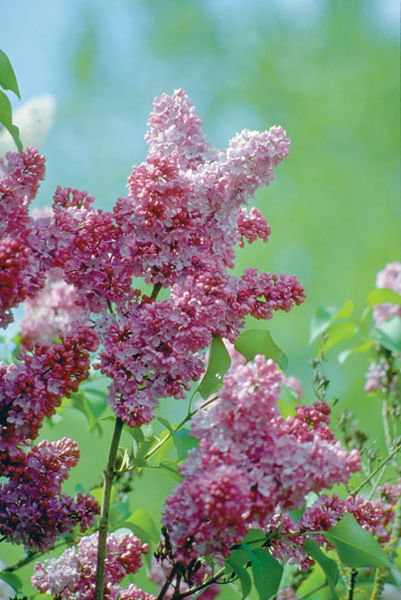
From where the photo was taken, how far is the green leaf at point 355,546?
63 cm

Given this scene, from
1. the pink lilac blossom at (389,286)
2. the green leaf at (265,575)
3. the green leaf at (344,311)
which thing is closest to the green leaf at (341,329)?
the green leaf at (344,311)

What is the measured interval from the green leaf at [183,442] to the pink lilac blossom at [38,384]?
0.11 meters

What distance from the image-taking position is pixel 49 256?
25.5 inches

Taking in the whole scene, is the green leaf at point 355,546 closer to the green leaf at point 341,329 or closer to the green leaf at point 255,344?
the green leaf at point 255,344

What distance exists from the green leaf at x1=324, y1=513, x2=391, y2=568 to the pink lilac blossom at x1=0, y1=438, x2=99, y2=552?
25 cm

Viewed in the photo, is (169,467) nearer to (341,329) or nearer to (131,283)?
(131,283)

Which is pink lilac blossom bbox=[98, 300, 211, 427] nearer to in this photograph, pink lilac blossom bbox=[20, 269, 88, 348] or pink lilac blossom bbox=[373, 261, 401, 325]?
pink lilac blossom bbox=[20, 269, 88, 348]

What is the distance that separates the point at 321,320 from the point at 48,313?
479 mm

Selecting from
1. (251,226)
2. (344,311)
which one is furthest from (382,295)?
Result: (251,226)

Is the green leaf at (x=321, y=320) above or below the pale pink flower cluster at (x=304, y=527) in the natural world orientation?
above

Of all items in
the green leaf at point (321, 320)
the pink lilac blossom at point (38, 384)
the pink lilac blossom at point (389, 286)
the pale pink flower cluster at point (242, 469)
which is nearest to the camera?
the pale pink flower cluster at point (242, 469)

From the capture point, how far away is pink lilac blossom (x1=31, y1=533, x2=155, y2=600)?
2.32ft

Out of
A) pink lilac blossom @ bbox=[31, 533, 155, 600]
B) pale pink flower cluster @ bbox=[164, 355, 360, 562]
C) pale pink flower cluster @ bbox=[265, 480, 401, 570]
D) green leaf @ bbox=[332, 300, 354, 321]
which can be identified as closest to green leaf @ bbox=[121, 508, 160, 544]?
pink lilac blossom @ bbox=[31, 533, 155, 600]

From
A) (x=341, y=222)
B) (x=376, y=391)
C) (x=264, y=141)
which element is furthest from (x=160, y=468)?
(x=341, y=222)
